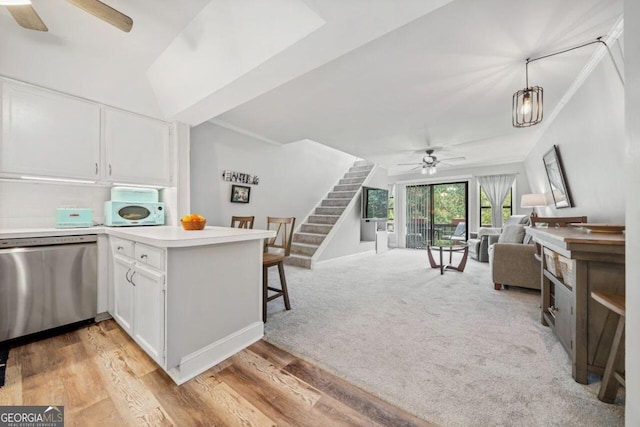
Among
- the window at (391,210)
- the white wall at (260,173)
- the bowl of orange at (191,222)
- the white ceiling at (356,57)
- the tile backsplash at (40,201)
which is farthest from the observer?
the window at (391,210)

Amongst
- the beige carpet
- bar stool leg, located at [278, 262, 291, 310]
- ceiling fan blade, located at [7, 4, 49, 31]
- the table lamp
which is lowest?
the beige carpet

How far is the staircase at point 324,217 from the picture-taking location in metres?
4.68

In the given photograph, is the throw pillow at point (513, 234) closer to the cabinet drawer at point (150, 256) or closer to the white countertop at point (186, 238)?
the white countertop at point (186, 238)

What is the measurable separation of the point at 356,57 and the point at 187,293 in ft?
7.63

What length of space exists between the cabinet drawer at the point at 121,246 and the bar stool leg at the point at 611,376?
120 inches

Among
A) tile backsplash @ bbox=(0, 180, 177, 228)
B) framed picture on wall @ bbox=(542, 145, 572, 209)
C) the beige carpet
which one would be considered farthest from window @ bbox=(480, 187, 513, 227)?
tile backsplash @ bbox=(0, 180, 177, 228)

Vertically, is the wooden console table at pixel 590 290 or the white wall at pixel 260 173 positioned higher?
the white wall at pixel 260 173

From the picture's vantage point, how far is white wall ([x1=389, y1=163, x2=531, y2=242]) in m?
6.04

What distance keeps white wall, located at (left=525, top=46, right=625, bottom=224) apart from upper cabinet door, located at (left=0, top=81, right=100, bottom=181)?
4.68m

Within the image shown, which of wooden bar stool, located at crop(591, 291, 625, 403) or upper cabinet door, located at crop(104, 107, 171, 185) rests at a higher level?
upper cabinet door, located at crop(104, 107, 171, 185)

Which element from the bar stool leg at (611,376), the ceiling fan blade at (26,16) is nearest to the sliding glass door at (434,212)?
the bar stool leg at (611,376)

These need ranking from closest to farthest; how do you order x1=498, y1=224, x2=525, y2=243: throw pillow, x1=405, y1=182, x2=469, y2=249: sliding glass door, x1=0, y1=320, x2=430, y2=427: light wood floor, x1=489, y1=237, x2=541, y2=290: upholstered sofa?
x1=0, y1=320, x2=430, y2=427: light wood floor → x1=489, y1=237, x2=541, y2=290: upholstered sofa → x1=498, y1=224, x2=525, y2=243: throw pillow → x1=405, y1=182, x2=469, y2=249: sliding glass door

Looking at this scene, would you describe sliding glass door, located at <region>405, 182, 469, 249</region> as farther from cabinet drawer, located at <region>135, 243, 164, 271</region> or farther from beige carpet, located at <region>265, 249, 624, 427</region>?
cabinet drawer, located at <region>135, 243, 164, 271</region>

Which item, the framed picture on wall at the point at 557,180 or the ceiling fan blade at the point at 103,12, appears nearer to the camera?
the ceiling fan blade at the point at 103,12
